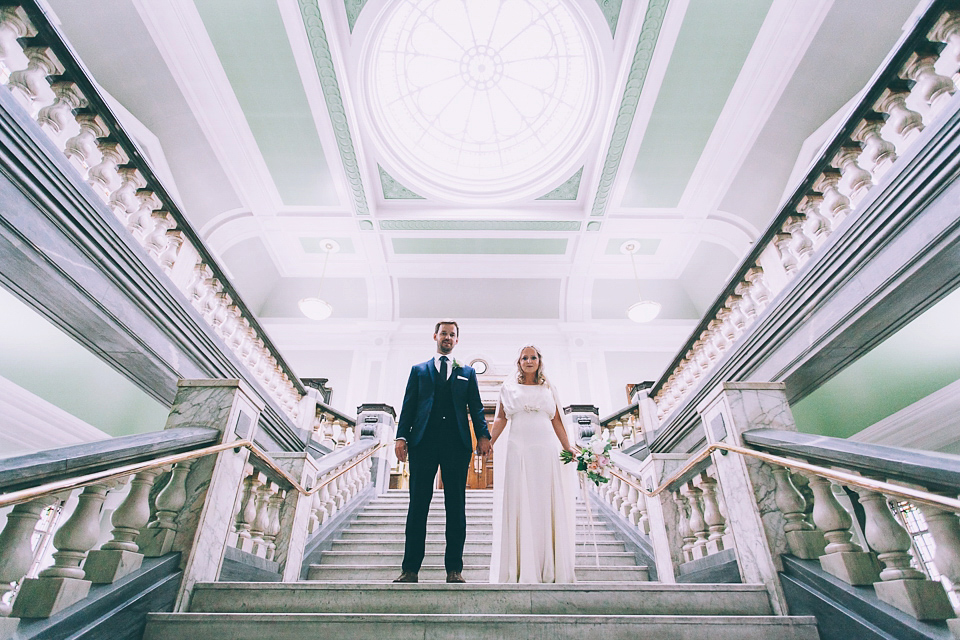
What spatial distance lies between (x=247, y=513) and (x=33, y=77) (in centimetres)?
336

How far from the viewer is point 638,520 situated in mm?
5004

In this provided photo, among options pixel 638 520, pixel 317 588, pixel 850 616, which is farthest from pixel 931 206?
pixel 317 588

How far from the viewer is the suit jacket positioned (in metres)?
3.28

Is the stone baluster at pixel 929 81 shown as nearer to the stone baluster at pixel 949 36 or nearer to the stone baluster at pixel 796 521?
the stone baluster at pixel 949 36

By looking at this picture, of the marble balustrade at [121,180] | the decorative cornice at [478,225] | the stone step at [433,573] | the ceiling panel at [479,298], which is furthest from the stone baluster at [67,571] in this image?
the ceiling panel at [479,298]

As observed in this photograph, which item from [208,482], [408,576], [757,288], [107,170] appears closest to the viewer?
[208,482]

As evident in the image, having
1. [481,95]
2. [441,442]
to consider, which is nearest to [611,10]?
[481,95]

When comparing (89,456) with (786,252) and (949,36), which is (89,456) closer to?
(949,36)

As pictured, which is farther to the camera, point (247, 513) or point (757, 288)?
point (757, 288)

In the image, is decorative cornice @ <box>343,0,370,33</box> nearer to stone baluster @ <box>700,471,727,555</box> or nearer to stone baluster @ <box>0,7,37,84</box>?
stone baluster @ <box>0,7,37,84</box>

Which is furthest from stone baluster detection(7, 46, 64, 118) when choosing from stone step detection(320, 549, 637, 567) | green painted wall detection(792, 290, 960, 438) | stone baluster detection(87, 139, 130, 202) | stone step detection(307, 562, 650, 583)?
green painted wall detection(792, 290, 960, 438)

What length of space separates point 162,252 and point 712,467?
A: 511 centimetres

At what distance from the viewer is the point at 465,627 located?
2143mm

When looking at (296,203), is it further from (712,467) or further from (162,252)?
(712,467)
